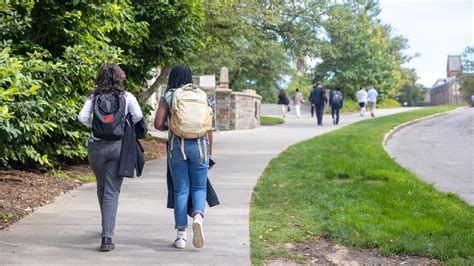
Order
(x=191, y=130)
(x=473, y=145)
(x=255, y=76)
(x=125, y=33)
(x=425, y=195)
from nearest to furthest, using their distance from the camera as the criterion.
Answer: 1. (x=191, y=130)
2. (x=425, y=195)
3. (x=125, y=33)
4. (x=473, y=145)
5. (x=255, y=76)

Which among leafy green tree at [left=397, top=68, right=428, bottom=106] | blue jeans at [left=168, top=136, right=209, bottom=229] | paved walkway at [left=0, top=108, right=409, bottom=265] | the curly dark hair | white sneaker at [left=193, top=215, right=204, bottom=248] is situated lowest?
paved walkway at [left=0, top=108, right=409, bottom=265]

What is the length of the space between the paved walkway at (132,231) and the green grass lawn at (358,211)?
25 centimetres

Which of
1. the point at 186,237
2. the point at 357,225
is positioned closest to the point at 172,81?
the point at 186,237

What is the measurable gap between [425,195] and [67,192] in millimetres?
4727

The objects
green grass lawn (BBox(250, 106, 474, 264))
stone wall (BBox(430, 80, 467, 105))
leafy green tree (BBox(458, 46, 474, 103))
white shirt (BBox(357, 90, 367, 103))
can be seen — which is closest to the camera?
green grass lawn (BBox(250, 106, 474, 264))

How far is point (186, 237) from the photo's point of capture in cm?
560

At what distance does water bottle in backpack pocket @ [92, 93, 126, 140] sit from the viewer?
5297 millimetres

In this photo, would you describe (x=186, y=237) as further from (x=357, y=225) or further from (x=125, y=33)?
(x=125, y=33)

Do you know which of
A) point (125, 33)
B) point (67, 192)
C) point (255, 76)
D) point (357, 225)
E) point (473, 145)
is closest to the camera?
point (357, 225)

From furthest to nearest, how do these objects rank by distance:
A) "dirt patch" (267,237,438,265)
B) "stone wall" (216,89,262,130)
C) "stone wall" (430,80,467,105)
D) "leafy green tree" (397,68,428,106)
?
"stone wall" (430,80,467,105)
"leafy green tree" (397,68,428,106)
"stone wall" (216,89,262,130)
"dirt patch" (267,237,438,265)

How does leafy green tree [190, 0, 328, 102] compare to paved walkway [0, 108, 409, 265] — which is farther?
leafy green tree [190, 0, 328, 102]

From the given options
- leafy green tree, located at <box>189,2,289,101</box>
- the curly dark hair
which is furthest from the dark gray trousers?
leafy green tree, located at <box>189,2,289,101</box>

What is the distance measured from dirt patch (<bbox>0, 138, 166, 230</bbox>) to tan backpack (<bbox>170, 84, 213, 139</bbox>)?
7.29 feet

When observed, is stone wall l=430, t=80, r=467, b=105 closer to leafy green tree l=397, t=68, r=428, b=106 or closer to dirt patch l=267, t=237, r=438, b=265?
leafy green tree l=397, t=68, r=428, b=106
